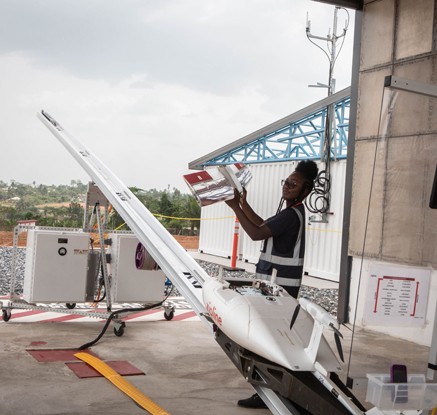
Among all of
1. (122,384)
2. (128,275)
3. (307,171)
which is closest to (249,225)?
(307,171)

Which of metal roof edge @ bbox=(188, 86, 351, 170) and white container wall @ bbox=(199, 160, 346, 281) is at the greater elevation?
metal roof edge @ bbox=(188, 86, 351, 170)

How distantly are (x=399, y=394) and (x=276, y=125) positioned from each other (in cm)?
1462

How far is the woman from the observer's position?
4.39 meters

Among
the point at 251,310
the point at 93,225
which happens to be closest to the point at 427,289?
the point at 251,310

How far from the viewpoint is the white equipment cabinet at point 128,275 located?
713 cm

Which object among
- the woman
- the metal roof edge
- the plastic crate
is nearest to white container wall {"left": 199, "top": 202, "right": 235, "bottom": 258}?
the metal roof edge

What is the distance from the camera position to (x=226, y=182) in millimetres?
4555

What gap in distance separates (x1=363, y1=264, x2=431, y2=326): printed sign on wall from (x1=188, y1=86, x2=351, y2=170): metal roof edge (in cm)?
1108

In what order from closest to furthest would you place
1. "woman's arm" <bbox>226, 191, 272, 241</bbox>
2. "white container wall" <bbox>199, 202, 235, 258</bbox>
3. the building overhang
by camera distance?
"woman's arm" <bbox>226, 191, 272, 241</bbox> < the building overhang < "white container wall" <bbox>199, 202, 235, 258</bbox>

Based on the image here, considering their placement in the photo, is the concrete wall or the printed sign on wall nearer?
the concrete wall

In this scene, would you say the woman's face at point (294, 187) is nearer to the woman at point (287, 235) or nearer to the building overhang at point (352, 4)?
the woman at point (287, 235)

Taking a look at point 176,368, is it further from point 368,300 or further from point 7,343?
point 368,300

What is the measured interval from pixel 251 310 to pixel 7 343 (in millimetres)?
3339

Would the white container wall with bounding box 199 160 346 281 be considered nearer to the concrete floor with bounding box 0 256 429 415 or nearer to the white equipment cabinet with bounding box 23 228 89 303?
the concrete floor with bounding box 0 256 429 415
